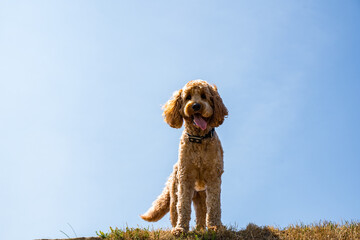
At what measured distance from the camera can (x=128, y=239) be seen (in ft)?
25.9

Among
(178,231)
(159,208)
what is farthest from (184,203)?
(159,208)

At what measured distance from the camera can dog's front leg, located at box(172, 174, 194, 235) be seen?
7.87m

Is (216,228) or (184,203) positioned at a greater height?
(184,203)

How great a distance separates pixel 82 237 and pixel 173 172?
205 cm

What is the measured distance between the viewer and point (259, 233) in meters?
8.01

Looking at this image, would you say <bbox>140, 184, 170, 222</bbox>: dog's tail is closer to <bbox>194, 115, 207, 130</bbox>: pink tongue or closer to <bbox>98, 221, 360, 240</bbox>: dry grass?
<bbox>98, 221, 360, 240</bbox>: dry grass

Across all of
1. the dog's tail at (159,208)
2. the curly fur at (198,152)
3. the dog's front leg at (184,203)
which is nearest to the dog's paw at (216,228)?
the curly fur at (198,152)

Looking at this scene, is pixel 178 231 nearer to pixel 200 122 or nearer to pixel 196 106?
pixel 200 122

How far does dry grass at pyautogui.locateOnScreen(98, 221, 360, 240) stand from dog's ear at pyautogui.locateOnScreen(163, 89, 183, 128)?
6.46 feet

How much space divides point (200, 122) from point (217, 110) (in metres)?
0.42

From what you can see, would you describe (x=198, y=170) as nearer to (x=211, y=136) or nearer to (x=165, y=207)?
(x=211, y=136)

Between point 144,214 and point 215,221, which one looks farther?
point 144,214

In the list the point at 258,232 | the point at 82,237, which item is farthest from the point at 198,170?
the point at 82,237

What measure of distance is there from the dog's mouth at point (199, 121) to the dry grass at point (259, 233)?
180 cm
